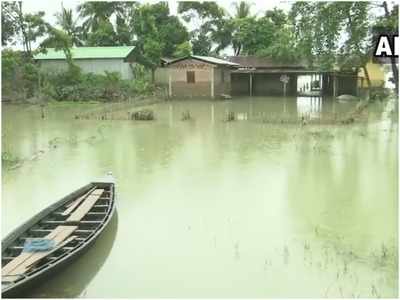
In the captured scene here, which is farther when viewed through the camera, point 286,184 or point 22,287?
point 286,184

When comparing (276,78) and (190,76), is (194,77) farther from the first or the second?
(276,78)

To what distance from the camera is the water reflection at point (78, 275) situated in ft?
15.7

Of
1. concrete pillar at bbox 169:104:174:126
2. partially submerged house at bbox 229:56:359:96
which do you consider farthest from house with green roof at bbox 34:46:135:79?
concrete pillar at bbox 169:104:174:126

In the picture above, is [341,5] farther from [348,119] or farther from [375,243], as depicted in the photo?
[375,243]

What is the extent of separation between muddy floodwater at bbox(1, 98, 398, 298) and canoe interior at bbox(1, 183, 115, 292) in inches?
8.8

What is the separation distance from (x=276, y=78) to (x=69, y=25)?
42.9 feet

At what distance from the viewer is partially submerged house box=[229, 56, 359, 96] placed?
27292 mm

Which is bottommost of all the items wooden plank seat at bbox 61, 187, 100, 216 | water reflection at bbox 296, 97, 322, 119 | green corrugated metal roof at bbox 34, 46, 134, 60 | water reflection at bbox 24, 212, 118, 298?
water reflection at bbox 24, 212, 118, 298

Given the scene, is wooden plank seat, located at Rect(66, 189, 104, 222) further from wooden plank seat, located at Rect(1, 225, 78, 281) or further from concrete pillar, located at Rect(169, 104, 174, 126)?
concrete pillar, located at Rect(169, 104, 174, 126)

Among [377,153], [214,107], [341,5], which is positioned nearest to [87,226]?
[377,153]

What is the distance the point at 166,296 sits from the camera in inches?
188

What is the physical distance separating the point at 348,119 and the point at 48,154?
29.6 ft

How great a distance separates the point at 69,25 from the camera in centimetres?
3195

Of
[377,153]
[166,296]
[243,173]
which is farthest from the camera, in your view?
[377,153]
